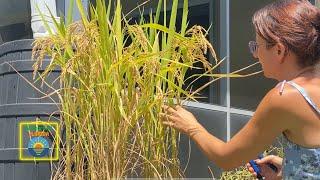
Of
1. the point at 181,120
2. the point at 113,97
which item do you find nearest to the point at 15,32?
the point at 113,97

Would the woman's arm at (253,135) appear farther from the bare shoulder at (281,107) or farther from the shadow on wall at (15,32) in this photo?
the shadow on wall at (15,32)

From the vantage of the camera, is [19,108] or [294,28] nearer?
[294,28]

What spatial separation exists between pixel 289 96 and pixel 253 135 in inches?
6.1

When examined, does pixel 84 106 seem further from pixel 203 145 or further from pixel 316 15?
pixel 316 15

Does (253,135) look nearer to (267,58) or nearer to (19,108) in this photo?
(267,58)

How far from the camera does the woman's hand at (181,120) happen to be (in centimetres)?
188

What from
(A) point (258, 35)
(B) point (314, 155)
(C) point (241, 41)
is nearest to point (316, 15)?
(A) point (258, 35)

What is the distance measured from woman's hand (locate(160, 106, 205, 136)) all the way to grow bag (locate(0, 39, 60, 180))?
2.37 ft

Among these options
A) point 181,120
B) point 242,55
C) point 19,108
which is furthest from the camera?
Result: point 242,55

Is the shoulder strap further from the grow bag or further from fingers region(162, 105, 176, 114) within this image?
the grow bag

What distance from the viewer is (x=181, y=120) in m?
1.96

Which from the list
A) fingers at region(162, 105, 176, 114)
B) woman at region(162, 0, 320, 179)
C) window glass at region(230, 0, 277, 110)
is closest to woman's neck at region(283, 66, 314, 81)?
woman at region(162, 0, 320, 179)

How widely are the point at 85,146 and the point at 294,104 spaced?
83 cm

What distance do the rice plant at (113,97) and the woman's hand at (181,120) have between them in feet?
0.26
